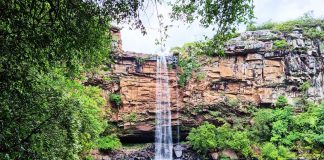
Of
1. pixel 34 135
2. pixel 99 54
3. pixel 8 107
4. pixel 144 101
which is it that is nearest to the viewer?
pixel 8 107

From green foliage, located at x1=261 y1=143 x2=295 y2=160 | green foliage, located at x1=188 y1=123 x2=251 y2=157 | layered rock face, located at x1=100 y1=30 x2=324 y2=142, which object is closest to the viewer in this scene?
green foliage, located at x1=261 y1=143 x2=295 y2=160

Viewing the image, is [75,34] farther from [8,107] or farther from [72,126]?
[72,126]

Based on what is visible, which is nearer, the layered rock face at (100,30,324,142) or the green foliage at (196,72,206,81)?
the layered rock face at (100,30,324,142)

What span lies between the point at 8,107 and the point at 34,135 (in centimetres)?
76

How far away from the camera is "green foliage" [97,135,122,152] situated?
59.9 feet

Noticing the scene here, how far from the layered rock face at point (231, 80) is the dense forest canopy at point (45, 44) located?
14930mm

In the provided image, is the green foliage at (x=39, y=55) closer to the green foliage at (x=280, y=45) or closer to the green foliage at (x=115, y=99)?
the green foliage at (x=115, y=99)

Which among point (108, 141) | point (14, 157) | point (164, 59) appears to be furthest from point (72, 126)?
point (164, 59)

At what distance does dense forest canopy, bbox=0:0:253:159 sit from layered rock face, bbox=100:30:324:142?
1493 cm

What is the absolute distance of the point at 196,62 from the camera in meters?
21.6

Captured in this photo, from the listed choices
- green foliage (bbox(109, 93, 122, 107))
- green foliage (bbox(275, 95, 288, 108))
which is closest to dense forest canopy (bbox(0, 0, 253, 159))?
green foliage (bbox(109, 93, 122, 107))

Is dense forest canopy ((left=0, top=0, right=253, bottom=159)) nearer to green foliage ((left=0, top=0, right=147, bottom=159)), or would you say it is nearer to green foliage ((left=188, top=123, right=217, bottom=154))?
green foliage ((left=0, top=0, right=147, bottom=159))

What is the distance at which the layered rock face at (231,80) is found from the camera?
20.5m

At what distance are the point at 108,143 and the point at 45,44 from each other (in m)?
14.6
